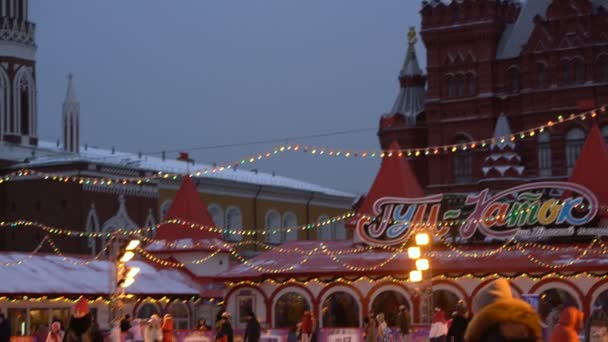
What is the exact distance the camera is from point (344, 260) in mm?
41188

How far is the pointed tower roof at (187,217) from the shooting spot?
48844 millimetres

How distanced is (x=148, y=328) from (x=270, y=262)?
13.7 meters

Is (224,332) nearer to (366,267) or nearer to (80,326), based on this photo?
(366,267)

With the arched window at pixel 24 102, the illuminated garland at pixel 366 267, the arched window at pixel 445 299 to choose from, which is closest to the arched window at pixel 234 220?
the arched window at pixel 24 102

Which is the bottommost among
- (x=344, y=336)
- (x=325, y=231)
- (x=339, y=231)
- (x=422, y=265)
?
(x=344, y=336)

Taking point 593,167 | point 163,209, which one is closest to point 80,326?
point 593,167

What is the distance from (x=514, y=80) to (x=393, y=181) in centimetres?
1267

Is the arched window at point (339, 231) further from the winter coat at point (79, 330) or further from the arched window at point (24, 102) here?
the winter coat at point (79, 330)

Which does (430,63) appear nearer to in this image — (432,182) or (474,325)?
(432,182)

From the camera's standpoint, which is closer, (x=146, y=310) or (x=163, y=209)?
(x=146, y=310)

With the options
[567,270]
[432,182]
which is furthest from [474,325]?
[432,182]

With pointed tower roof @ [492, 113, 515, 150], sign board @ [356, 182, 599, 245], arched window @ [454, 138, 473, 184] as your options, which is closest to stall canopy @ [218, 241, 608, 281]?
sign board @ [356, 182, 599, 245]

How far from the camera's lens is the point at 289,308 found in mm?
41125

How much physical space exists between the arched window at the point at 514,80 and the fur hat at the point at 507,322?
174 feet
